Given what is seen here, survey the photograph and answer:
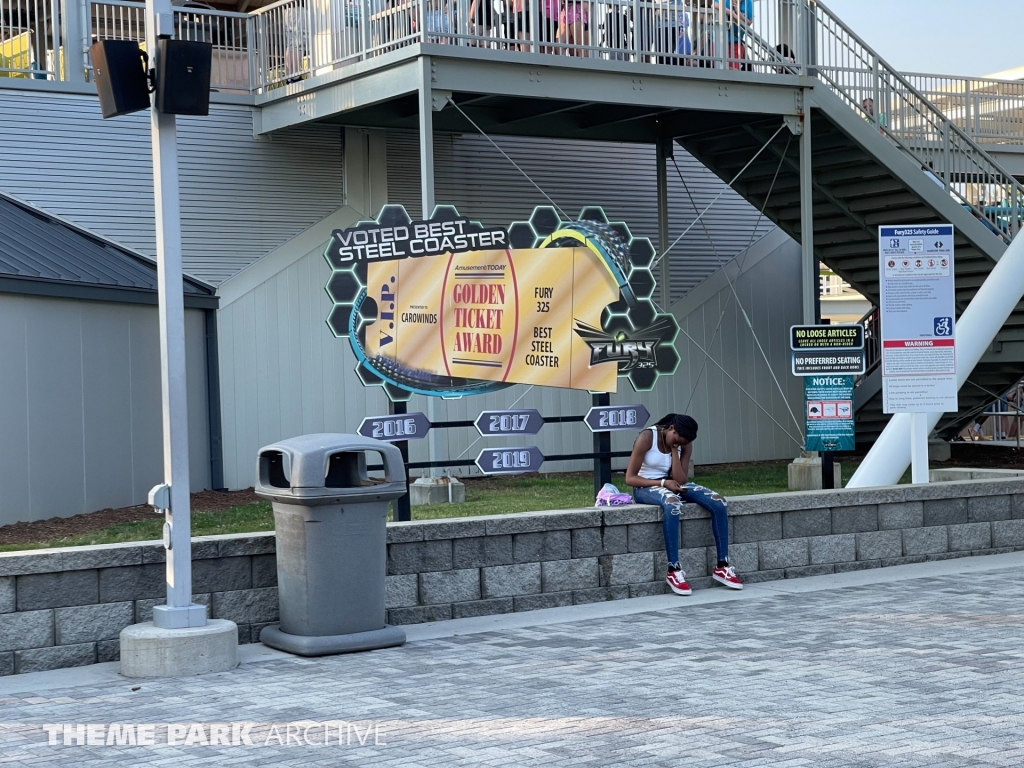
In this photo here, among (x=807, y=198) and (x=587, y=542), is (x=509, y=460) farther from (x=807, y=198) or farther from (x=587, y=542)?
(x=807, y=198)

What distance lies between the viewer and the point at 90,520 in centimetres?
1234

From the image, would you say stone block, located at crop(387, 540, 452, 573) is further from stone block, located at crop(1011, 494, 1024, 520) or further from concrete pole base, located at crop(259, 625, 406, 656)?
stone block, located at crop(1011, 494, 1024, 520)

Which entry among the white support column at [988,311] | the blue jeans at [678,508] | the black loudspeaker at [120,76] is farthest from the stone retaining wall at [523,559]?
the white support column at [988,311]

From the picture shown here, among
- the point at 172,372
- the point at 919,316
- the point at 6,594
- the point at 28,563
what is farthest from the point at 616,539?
the point at 6,594

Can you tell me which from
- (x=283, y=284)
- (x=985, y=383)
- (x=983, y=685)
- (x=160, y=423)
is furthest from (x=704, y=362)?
(x=983, y=685)

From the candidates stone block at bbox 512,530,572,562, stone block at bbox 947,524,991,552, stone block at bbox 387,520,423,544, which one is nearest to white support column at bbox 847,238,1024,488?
stone block at bbox 947,524,991,552

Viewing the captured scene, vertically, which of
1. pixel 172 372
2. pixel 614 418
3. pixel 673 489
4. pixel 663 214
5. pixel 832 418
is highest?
pixel 663 214

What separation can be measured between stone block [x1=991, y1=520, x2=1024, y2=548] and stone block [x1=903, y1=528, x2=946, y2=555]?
59 cm

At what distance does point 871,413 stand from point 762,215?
3.45m

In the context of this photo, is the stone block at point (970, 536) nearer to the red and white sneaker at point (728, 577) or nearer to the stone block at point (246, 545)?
the red and white sneaker at point (728, 577)

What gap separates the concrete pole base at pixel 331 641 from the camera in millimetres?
7504

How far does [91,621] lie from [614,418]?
4.20 metres

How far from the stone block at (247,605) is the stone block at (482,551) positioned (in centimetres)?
127

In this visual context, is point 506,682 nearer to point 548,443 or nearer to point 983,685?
point 983,685
